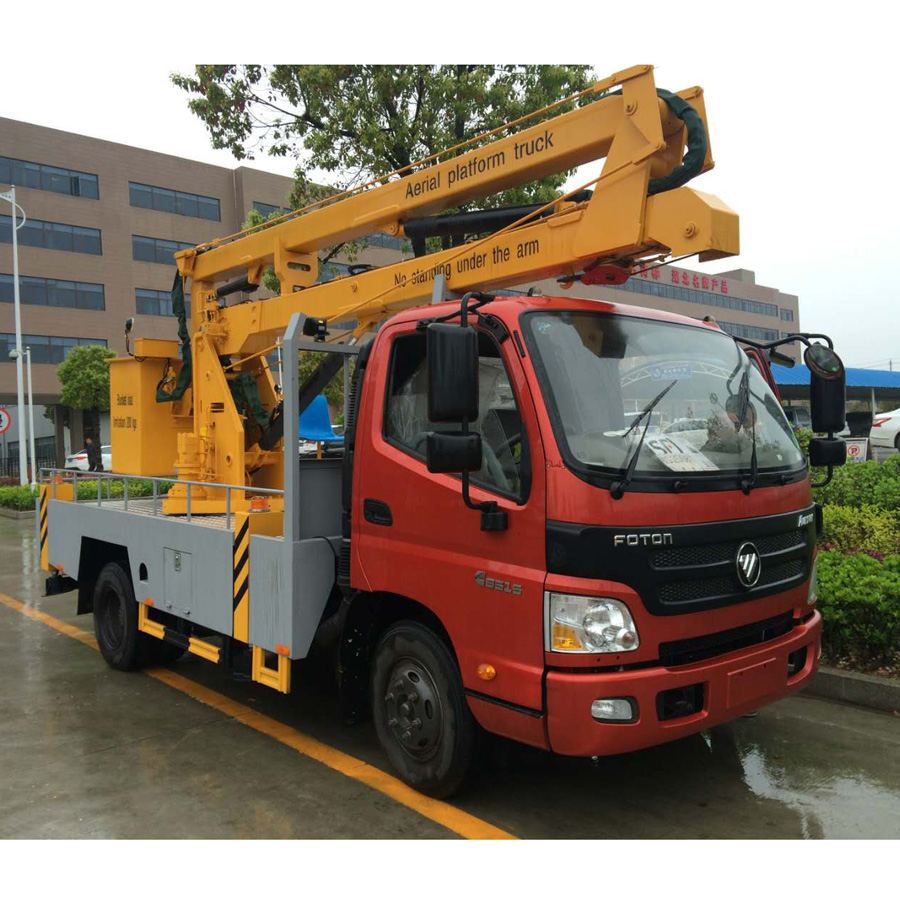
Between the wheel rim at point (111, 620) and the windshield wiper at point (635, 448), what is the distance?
175 inches

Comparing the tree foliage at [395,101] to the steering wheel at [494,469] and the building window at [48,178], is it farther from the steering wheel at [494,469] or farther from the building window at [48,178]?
the building window at [48,178]

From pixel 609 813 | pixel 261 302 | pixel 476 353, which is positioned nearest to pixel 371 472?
pixel 476 353

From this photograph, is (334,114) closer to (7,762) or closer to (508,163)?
(508,163)

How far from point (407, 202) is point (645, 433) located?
8.41 ft

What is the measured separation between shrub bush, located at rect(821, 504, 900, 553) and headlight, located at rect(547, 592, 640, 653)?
465 centimetres

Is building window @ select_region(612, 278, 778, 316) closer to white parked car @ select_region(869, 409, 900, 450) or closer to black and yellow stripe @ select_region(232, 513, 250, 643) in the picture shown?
white parked car @ select_region(869, 409, 900, 450)

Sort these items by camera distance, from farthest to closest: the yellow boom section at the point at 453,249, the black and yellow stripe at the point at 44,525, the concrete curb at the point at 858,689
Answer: the black and yellow stripe at the point at 44,525 → the concrete curb at the point at 858,689 → the yellow boom section at the point at 453,249

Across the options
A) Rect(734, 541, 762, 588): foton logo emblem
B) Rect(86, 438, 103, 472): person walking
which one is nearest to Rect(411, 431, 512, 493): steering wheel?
Rect(734, 541, 762, 588): foton logo emblem

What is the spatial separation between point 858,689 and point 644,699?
8.69 ft

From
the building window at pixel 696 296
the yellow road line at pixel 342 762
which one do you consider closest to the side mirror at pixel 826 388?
the yellow road line at pixel 342 762

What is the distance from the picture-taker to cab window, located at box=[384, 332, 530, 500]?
3.41 m

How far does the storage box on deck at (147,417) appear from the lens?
6.70 meters

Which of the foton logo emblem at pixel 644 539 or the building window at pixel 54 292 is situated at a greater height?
the building window at pixel 54 292

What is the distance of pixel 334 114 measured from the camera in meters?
12.4
